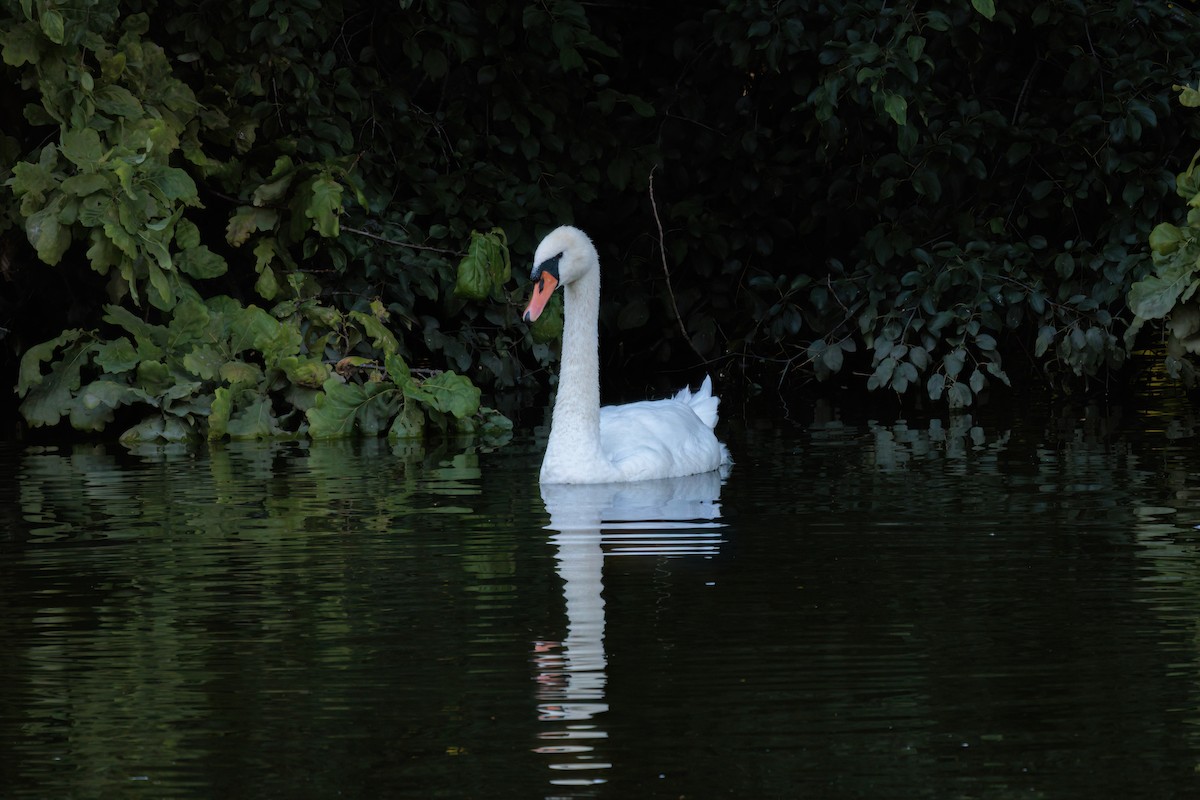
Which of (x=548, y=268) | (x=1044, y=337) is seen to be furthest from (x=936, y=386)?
(x=548, y=268)

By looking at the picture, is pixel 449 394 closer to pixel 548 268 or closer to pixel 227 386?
pixel 227 386

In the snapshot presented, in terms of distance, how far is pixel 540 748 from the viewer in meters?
4.67

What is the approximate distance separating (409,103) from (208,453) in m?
3.79

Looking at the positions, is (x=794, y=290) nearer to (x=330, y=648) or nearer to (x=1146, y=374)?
(x=1146, y=374)

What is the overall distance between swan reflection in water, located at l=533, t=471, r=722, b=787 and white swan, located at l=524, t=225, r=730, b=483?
0.25 feet

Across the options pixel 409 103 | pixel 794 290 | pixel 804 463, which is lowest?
pixel 804 463

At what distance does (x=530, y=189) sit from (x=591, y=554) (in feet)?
22.8

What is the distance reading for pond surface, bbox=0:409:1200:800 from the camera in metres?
4.53

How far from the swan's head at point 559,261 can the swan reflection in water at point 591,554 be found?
998 millimetres

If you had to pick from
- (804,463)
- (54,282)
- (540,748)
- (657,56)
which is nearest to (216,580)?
(540,748)

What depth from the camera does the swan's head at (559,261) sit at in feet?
31.2

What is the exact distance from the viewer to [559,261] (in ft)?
31.9

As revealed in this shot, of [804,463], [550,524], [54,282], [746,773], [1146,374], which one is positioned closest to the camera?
[746,773]

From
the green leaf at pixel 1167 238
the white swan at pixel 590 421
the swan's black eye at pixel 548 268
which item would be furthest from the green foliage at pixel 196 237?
the green leaf at pixel 1167 238
